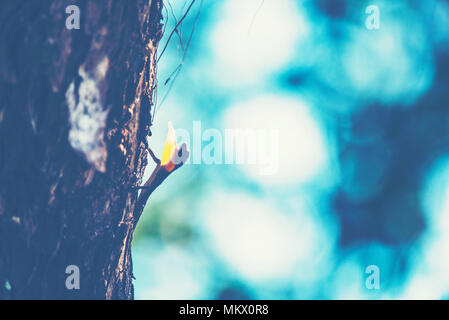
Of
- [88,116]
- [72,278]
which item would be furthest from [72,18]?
[72,278]

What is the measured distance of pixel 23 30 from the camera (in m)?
0.91

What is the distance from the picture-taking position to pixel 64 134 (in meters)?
0.94

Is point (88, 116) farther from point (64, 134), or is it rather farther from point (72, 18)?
point (72, 18)

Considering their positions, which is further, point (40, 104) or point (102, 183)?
point (102, 183)

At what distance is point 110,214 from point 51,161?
22 cm

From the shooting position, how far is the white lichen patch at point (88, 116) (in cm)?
94

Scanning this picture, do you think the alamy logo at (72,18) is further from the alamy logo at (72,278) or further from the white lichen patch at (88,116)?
the alamy logo at (72,278)

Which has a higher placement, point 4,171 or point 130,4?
point 130,4

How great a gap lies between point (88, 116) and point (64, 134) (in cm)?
7

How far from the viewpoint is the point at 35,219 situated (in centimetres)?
98

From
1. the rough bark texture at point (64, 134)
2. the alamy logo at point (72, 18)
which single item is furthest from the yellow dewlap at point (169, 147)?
the alamy logo at point (72, 18)
